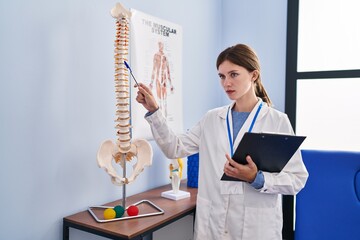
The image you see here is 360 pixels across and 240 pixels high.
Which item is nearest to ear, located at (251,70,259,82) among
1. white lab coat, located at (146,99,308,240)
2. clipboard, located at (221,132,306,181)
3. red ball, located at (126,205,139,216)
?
white lab coat, located at (146,99,308,240)

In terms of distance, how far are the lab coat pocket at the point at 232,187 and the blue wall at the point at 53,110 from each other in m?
0.65

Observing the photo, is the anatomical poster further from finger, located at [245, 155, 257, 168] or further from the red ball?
Result: finger, located at [245, 155, 257, 168]

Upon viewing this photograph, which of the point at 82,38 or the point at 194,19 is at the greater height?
the point at 194,19

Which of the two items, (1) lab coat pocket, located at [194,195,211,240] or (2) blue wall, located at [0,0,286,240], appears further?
(1) lab coat pocket, located at [194,195,211,240]

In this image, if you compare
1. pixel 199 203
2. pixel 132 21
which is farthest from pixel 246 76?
pixel 132 21

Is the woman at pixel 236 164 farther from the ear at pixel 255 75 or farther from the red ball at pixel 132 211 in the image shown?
the red ball at pixel 132 211

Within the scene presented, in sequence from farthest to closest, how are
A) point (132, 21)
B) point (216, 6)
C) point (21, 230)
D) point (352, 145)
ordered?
1. point (216, 6)
2. point (352, 145)
3. point (132, 21)
4. point (21, 230)

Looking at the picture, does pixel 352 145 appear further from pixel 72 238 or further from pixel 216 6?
pixel 72 238

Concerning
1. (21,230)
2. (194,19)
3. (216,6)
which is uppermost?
(216,6)

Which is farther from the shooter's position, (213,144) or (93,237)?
(93,237)

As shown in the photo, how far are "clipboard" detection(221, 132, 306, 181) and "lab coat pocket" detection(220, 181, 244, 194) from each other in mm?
123

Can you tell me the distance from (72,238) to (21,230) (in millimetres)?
270

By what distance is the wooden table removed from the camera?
134 centimetres

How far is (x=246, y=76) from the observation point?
153cm
